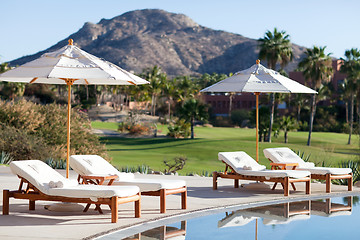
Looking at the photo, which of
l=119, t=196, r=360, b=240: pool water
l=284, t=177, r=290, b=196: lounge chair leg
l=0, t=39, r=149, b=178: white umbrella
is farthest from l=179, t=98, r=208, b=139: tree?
l=0, t=39, r=149, b=178: white umbrella

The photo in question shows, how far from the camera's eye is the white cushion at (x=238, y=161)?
1157cm

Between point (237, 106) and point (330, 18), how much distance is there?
45.3m

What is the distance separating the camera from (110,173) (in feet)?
31.6

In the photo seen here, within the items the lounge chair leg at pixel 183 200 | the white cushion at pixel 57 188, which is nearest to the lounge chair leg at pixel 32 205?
the white cushion at pixel 57 188

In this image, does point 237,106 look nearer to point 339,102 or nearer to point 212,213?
point 339,102

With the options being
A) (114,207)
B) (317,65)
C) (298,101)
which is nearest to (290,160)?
(114,207)

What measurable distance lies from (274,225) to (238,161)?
4012 mm

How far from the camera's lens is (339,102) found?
7775cm

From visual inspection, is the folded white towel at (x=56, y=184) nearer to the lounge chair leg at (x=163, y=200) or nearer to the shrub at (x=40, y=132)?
the lounge chair leg at (x=163, y=200)

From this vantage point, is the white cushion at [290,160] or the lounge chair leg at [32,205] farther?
the white cushion at [290,160]

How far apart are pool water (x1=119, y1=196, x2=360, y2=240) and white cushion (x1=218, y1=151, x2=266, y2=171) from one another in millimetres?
1778

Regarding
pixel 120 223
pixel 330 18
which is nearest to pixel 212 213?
pixel 120 223

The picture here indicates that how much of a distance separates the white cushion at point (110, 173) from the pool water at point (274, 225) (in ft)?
2.44

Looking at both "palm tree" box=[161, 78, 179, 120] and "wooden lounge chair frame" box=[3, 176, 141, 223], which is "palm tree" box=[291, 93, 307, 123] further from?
"wooden lounge chair frame" box=[3, 176, 141, 223]
